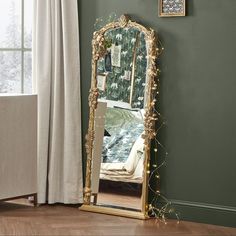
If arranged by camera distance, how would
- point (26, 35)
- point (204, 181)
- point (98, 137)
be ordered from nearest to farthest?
point (204, 181), point (98, 137), point (26, 35)

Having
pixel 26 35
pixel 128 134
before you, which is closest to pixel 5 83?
pixel 26 35

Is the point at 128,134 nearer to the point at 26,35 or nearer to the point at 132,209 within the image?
the point at 132,209

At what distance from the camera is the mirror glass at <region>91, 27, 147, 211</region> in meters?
5.01

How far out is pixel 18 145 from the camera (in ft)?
17.0

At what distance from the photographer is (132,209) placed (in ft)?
16.6

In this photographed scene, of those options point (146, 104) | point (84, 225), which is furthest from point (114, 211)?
point (146, 104)

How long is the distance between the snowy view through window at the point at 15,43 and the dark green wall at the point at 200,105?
3.46ft

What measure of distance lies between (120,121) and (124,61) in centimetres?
46

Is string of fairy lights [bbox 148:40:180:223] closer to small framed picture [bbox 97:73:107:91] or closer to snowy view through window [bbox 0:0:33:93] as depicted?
small framed picture [bbox 97:73:107:91]

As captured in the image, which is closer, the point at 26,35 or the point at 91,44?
the point at 91,44

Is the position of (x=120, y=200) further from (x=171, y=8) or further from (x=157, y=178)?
(x=171, y=8)

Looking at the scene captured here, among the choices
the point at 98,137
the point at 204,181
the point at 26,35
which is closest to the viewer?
the point at 204,181

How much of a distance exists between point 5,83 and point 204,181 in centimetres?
195

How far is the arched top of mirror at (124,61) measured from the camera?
16.3 ft
